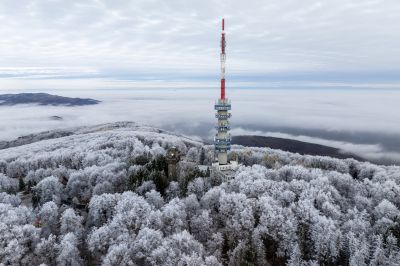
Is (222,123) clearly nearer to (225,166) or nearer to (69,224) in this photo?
(225,166)

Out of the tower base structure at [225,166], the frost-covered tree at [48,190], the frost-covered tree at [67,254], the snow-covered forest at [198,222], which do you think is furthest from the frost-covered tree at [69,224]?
the tower base structure at [225,166]

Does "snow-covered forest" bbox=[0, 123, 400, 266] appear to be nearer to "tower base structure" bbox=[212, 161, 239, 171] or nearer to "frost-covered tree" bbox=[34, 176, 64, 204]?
"frost-covered tree" bbox=[34, 176, 64, 204]

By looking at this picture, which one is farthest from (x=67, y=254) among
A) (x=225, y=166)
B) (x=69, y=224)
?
(x=225, y=166)

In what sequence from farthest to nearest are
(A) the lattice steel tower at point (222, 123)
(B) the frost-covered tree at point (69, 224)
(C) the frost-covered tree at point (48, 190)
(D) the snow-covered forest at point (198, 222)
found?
(A) the lattice steel tower at point (222, 123)
(C) the frost-covered tree at point (48, 190)
(B) the frost-covered tree at point (69, 224)
(D) the snow-covered forest at point (198, 222)

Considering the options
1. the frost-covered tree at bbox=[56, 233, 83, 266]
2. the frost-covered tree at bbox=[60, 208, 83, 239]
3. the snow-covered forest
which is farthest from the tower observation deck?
the frost-covered tree at bbox=[56, 233, 83, 266]

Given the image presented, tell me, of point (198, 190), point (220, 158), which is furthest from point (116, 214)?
point (220, 158)

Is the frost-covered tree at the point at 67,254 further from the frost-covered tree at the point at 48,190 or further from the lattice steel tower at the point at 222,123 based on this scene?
the lattice steel tower at the point at 222,123

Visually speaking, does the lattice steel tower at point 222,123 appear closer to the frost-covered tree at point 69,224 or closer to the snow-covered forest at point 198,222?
the snow-covered forest at point 198,222

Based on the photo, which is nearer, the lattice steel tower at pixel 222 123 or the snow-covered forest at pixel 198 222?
the snow-covered forest at pixel 198 222

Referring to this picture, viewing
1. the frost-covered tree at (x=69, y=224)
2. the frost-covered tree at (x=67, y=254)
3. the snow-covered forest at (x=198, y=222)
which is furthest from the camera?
the frost-covered tree at (x=69, y=224)

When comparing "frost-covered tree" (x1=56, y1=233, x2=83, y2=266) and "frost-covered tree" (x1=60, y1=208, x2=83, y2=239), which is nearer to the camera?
"frost-covered tree" (x1=56, y1=233, x2=83, y2=266)

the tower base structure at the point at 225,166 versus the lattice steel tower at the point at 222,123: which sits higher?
the lattice steel tower at the point at 222,123

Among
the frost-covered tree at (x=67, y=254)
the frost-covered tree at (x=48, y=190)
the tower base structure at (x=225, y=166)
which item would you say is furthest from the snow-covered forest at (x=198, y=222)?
the tower base structure at (x=225, y=166)
